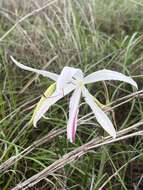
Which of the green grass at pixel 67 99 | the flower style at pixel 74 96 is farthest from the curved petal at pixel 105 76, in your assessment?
the green grass at pixel 67 99

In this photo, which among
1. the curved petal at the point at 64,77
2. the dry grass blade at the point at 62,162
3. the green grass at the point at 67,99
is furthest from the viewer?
the green grass at the point at 67,99

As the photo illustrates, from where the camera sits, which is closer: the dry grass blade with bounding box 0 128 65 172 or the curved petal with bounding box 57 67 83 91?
the curved petal with bounding box 57 67 83 91

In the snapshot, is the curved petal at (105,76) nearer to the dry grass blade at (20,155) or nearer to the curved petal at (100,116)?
the curved petal at (100,116)

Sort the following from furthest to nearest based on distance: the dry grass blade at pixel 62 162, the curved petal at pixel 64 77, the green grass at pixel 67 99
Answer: the green grass at pixel 67 99 → the dry grass blade at pixel 62 162 → the curved petal at pixel 64 77

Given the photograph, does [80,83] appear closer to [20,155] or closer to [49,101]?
[49,101]

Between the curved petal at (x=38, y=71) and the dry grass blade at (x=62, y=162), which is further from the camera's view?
the dry grass blade at (x=62, y=162)

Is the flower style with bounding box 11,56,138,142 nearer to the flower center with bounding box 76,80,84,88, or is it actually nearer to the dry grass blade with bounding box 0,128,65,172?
the flower center with bounding box 76,80,84,88

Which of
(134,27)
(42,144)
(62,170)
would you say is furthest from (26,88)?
(134,27)

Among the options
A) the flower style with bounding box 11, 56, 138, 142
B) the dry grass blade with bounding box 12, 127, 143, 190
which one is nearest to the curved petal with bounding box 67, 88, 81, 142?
the flower style with bounding box 11, 56, 138, 142

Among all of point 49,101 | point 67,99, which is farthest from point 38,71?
point 67,99
